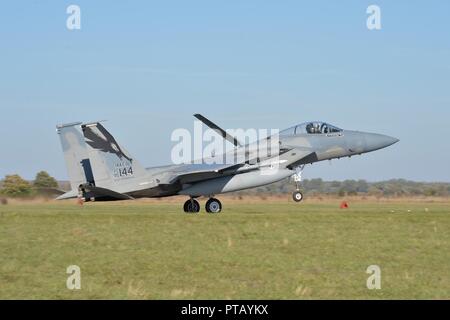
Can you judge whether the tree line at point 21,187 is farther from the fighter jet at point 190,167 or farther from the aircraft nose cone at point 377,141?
the aircraft nose cone at point 377,141

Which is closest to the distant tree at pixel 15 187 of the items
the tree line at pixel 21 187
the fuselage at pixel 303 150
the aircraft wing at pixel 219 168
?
the tree line at pixel 21 187

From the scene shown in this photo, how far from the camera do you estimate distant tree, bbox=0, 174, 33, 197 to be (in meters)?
44.5

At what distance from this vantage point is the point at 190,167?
34.8 meters

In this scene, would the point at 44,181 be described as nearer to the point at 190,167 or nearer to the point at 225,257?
the point at 190,167

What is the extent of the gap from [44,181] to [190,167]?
64.4ft

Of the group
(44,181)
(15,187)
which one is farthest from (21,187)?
(44,181)

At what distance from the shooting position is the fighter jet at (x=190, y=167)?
33281 mm

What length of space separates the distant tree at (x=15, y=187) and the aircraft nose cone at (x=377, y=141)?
62.9 feet

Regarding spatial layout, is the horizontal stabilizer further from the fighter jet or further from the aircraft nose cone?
the aircraft nose cone

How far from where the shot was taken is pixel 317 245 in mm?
19562

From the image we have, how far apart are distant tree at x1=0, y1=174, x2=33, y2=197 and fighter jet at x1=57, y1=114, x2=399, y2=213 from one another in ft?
36.3

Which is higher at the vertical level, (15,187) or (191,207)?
(15,187)
